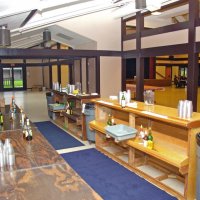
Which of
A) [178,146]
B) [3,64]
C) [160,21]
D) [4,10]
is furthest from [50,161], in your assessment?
[3,64]

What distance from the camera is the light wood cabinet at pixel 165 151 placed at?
3223 mm

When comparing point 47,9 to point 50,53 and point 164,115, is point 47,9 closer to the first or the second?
point 50,53

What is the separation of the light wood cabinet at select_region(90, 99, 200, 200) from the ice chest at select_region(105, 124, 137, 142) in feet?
0.41

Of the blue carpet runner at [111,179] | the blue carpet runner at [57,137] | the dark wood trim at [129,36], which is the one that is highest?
the dark wood trim at [129,36]

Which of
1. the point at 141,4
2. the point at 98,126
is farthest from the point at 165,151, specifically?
the point at 141,4

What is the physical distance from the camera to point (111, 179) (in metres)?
4.04

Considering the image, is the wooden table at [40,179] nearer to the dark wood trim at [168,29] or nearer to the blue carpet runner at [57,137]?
the blue carpet runner at [57,137]

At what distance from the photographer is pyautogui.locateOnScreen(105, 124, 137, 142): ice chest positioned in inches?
162

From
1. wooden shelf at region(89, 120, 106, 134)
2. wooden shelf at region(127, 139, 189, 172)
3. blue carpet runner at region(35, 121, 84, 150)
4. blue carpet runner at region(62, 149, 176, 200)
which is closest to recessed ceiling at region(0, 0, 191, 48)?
wooden shelf at region(127, 139, 189, 172)

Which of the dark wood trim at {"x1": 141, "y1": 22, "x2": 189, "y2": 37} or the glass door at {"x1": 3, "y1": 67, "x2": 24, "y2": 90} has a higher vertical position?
the dark wood trim at {"x1": 141, "y1": 22, "x2": 189, "y2": 37}

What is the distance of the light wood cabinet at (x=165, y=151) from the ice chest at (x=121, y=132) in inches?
5.0

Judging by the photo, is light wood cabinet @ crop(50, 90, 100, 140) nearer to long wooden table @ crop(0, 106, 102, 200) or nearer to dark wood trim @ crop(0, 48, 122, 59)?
dark wood trim @ crop(0, 48, 122, 59)

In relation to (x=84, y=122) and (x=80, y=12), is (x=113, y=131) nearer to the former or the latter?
(x=84, y=122)

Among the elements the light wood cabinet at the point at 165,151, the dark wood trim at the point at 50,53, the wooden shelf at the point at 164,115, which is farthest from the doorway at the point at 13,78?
the wooden shelf at the point at 164,115
